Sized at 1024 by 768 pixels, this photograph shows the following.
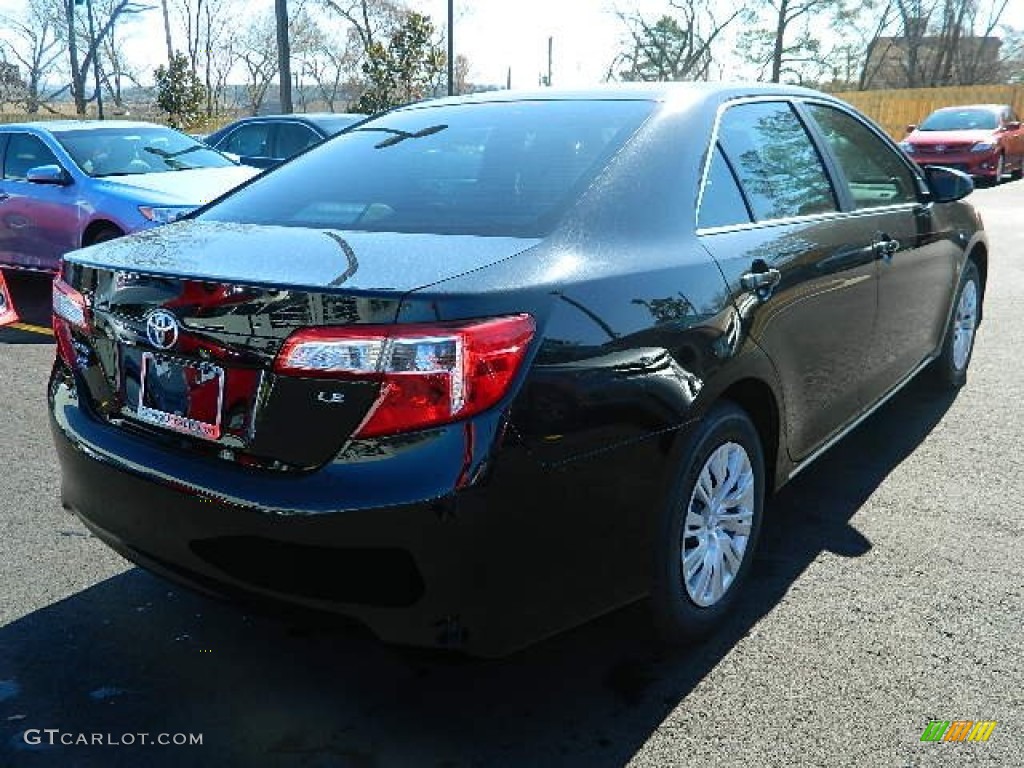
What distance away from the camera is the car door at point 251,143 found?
12.1m

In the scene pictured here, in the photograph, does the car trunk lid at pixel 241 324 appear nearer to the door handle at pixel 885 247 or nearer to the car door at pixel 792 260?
the car door at pixel 792 260

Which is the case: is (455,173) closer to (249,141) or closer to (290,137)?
(290,137)

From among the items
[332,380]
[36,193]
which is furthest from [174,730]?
[36,193]

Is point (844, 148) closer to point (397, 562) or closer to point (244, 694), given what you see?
point (397, 562)

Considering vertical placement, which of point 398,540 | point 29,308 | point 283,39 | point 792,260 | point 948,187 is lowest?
point 29,308

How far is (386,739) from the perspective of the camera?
91.5 inches

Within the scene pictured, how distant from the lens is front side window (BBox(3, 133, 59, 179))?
8289mm

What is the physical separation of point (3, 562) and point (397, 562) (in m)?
2.02

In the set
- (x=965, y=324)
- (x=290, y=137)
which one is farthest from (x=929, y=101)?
(x=965, y=324)

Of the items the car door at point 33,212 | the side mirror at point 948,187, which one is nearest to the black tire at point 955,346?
the side mirror at point 948,187

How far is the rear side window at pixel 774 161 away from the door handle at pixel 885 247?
31 centimetres

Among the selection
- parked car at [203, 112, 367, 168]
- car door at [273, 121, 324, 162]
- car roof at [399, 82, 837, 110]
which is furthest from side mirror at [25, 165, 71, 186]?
car roof at [399, 82, 837, 110]

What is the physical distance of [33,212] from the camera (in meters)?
8.18

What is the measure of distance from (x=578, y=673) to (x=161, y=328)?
57.4 inches
